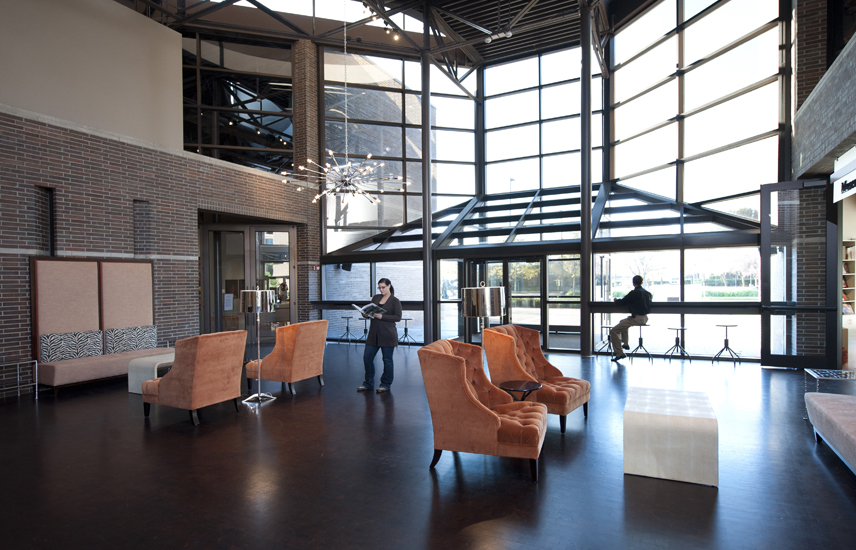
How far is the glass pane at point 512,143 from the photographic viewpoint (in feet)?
40.9

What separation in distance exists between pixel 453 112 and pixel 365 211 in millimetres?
3832

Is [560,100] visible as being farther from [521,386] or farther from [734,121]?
[521,386]

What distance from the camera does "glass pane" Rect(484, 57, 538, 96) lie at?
12.6m

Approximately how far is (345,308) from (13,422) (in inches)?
267

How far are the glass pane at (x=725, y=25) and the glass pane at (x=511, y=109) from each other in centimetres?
398

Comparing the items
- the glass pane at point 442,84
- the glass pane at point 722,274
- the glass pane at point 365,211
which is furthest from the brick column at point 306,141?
the glass pane at point 722,274

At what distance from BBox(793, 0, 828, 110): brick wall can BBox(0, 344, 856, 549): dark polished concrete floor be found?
200 inches

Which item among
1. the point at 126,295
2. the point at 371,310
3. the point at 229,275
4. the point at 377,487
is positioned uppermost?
the point at 229,275

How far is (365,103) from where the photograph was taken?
1195cm

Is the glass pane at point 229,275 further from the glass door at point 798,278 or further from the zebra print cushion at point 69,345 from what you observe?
the glass door at point 798,278

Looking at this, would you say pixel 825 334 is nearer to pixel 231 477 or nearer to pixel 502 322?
pixel 502 322

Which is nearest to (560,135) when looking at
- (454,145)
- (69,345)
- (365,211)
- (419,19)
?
(454,145)

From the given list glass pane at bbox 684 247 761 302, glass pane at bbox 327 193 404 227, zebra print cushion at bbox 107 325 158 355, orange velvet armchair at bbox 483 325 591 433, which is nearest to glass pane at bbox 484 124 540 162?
glass pane at bbox 327 193 404 227

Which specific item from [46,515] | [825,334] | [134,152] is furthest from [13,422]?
[825,334]
